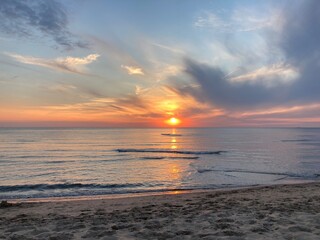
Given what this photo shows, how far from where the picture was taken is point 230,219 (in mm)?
8156

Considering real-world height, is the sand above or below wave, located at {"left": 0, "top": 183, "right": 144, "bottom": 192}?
above

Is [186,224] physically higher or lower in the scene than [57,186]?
higher

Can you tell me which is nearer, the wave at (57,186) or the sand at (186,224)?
the sand at (186,224)

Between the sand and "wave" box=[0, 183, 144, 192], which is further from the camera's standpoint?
"wave" box=[0, 183, 144, 192]

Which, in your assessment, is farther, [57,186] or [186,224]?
[57,186]

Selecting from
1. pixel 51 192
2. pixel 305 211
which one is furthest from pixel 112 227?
pixel 51 192

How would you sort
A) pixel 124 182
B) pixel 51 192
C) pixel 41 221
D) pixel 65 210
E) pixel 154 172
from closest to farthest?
pixel 41 221 < pixel 65 210 < pixel 51 192 < pixel 124 182 < pixel 154 172

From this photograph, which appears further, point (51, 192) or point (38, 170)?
point (38, 170)

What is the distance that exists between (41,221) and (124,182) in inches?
492

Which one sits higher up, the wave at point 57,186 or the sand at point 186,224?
the sand at point 186,224

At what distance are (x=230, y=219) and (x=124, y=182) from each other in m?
14.0

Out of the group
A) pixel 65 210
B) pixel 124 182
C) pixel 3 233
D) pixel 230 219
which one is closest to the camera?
pixel 3 233

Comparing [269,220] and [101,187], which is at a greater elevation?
[269,220]

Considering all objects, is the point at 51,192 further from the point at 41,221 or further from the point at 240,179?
the point at 240,179
